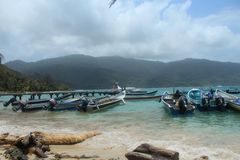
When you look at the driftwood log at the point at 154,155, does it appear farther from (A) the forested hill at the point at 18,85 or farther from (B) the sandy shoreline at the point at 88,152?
(A) the forested hill at the point at 18,85

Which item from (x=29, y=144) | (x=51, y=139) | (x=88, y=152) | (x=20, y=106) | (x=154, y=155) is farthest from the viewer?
(x=20, y=106)

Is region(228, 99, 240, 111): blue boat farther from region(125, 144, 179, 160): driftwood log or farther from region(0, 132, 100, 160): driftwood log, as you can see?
region(125, 144, 179, 160): driftwood log

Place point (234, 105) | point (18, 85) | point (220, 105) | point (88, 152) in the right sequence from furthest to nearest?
1. point (18, 85)
2. point (220, 105)
3. point (234, 105)
4. point (88, 152)

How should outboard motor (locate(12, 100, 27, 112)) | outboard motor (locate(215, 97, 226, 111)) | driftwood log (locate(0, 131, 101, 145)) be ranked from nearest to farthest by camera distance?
driftwood log (locate(0, 131, 101, 145)) < outboard motor (locate(215, 97, 226, 111)) < outboard motor (locate(12, 100, 27, 112))

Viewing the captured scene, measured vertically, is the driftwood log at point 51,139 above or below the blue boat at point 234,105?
below

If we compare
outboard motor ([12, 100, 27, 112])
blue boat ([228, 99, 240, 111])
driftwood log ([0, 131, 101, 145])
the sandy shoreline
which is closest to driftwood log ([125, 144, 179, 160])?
the sandy shoreline

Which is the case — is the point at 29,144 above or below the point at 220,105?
below

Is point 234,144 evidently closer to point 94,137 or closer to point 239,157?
point 239,157

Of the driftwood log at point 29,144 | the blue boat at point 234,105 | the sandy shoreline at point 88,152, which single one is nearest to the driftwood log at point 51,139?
the driftwood log at point 29,144

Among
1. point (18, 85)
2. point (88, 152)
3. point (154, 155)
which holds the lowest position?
point (88, 152)

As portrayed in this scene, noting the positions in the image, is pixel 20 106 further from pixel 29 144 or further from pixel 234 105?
pixel 29 144

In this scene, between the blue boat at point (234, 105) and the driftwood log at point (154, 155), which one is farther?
the blue boat at point (234, 105)

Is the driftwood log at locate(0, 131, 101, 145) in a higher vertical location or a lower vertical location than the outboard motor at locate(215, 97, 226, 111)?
lower

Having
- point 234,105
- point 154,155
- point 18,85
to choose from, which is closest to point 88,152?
point 154,155
